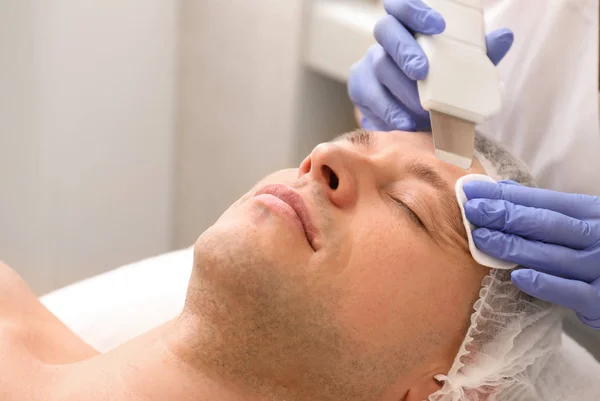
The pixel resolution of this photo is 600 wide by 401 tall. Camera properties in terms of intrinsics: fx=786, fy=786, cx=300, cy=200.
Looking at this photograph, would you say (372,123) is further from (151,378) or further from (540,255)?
(151,378)

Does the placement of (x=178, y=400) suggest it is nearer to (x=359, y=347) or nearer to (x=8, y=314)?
(x=359, y=347)

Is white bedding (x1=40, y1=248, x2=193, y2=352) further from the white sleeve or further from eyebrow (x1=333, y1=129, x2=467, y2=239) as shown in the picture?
the white sleeve

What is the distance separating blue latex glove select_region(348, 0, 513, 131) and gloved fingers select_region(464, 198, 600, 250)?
288 mm

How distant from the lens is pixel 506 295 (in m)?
1.23

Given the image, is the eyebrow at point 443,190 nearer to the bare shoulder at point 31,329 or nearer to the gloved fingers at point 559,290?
the gloved fingers at point 559,290

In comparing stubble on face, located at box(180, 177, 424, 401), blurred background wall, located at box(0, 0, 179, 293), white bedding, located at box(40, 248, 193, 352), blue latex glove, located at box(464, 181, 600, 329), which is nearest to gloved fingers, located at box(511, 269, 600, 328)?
blue latex glove, located at box(464, 181, 600, 329)

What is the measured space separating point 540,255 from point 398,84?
0.48 m

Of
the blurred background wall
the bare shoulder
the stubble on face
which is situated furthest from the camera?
the blurred background wall

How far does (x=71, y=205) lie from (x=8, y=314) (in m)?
1.03

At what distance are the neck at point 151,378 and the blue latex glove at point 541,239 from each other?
1.49 feet

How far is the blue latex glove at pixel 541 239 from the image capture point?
46.9 inches

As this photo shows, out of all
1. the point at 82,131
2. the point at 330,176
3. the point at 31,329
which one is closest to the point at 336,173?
the point at 330,176

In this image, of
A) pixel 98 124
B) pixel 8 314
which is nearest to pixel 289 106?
pixel 98 124

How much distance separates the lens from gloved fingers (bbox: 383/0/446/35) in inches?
55.2
